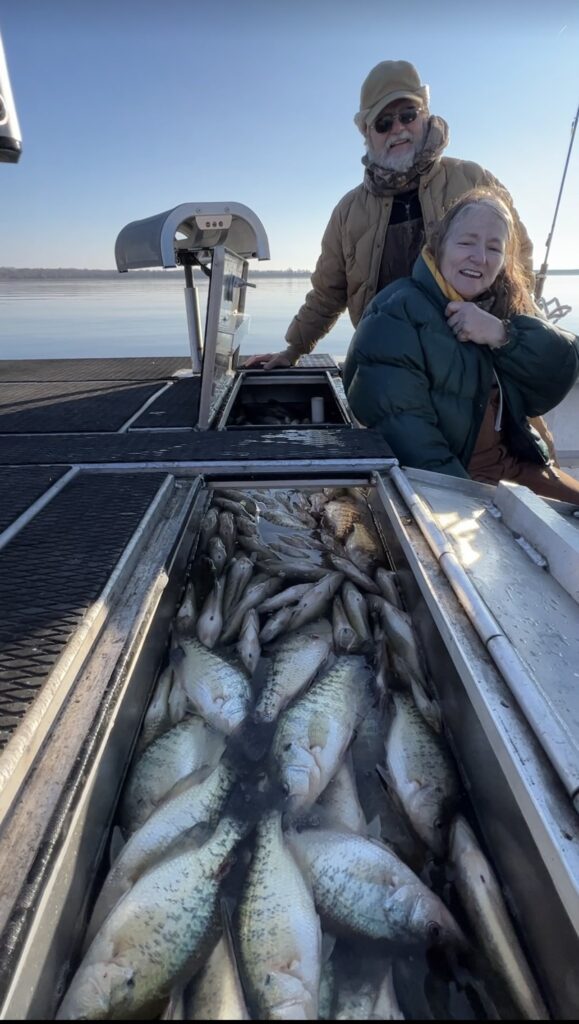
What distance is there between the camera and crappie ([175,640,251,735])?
1.82m

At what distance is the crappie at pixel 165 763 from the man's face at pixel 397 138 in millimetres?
3911

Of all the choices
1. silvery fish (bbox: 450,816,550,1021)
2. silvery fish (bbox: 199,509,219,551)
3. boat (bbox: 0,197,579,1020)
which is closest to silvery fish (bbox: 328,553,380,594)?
boat (bbox: 0,197,579,1020)

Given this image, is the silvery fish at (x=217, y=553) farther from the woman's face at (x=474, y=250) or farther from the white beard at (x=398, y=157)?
the white beard at (x=398, y=157)

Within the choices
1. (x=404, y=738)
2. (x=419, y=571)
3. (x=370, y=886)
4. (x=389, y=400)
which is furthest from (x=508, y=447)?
(x=370, y=886)

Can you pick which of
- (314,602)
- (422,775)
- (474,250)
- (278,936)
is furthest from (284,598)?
(474,250)

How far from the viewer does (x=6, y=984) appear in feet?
2.96

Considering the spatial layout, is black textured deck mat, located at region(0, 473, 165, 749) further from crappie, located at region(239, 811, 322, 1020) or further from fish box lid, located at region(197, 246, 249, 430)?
fish box lid, located at region(197, 246, 249, 430)

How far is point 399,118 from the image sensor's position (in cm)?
376

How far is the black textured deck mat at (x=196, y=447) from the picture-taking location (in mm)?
3000

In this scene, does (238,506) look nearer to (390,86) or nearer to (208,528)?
(208,528)

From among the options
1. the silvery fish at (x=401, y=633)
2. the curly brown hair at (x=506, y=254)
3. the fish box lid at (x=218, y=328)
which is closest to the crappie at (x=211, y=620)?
the silvery fish at (x=401, y=633)

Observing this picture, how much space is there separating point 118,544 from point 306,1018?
1.50 m

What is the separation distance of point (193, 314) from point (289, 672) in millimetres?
4888

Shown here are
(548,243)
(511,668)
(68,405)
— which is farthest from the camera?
(548,243)
